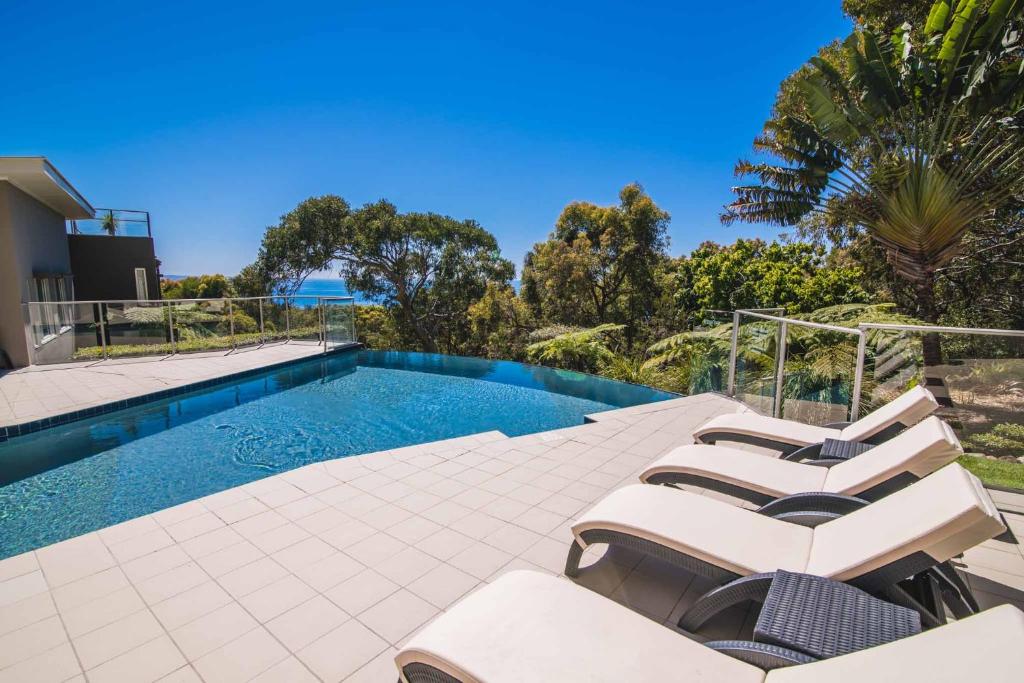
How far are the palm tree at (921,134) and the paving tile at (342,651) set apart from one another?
34.5ft

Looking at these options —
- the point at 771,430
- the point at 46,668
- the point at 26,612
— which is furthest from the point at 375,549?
the point at 771,430

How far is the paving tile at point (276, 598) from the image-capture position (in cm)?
249

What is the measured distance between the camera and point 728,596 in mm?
1958

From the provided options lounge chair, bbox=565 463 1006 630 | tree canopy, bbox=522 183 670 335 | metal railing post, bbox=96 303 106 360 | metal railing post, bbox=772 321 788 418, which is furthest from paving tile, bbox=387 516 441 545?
tree canopy, bbox=522 183 670 335

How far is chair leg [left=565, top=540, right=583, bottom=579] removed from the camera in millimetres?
2645

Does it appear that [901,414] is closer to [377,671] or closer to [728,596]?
[728,596]

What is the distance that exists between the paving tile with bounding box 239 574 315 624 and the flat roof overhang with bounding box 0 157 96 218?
11.7m

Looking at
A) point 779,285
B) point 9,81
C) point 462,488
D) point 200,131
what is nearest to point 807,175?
point 779,285

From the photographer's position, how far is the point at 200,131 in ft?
61.3

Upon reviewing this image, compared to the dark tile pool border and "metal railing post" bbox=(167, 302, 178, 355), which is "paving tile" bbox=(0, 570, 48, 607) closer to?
the dark tile pool border

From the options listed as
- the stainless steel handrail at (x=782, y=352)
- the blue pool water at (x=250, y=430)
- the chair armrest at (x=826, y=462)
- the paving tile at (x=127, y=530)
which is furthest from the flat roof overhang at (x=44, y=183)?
the chair armrest at (x=826, y=462)

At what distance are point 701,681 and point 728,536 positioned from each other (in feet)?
3.38

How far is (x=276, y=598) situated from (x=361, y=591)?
1.57 ft

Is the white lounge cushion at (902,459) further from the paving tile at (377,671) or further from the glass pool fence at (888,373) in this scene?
the paving tile at (377,671)
